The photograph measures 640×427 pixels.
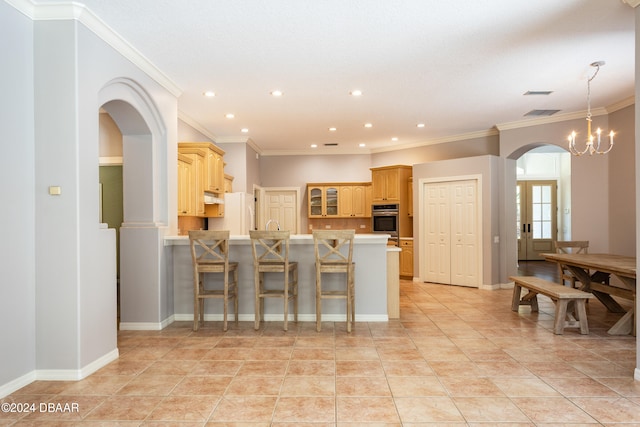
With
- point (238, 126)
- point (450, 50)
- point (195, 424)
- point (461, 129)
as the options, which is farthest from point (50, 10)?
point (461, 129)

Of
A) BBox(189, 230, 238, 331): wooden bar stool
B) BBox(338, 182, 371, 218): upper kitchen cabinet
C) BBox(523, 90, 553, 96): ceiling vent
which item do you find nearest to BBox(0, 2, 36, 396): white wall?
BBox(189, 230, 238, 331): wooden bar stool

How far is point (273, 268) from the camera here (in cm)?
430

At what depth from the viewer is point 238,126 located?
273 inches

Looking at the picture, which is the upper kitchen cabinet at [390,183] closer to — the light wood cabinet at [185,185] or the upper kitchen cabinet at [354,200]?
the upper kitchen cabinet at [354,200]

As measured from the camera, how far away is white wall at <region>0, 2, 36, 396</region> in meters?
2.75

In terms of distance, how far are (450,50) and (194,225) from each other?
180 inches

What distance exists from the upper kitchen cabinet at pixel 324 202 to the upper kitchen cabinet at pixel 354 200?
0.39 feet

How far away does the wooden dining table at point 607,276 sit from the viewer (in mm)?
4090

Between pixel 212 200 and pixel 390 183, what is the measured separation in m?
3.95

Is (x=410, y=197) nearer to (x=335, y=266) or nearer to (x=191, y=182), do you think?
(x=335, y=266)

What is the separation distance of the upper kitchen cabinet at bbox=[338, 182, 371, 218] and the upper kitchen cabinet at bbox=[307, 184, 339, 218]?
0.12 meters

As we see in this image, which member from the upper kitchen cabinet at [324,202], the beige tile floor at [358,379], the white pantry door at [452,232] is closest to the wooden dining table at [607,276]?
the beige tile floor at [358,379]

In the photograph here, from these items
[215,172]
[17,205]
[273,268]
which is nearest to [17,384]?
[17,205]

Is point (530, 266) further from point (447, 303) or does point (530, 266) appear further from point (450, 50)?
point (450, 50)
